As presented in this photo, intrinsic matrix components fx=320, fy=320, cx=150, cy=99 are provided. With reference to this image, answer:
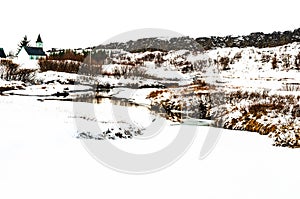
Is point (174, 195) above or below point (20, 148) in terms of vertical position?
below

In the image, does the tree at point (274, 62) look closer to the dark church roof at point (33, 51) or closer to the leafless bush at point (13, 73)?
the leafless bush at point (13, 73)

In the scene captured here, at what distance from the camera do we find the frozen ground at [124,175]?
15.7ft

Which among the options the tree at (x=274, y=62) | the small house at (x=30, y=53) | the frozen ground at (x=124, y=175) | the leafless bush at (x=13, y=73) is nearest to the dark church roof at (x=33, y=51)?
the small house at (x=30, y=53)

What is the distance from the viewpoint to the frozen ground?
478 cm

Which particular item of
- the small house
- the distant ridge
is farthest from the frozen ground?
the distant ridge

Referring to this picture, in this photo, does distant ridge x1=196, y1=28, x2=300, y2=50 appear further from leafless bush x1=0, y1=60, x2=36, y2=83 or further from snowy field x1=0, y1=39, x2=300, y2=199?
snowy field x1=0, y1=39, x2=300, y2=199

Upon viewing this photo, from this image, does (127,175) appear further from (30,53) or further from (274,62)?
(30,53)

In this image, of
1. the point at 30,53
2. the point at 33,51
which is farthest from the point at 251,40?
the point at 30,53

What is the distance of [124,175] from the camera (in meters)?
5.61

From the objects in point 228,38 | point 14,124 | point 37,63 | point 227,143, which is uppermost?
point 228,38

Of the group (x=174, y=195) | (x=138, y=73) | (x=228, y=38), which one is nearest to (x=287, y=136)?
(x=174, y=195)

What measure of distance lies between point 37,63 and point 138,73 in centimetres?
1137

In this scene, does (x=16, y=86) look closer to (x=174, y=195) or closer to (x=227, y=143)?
(x=227, y=143)

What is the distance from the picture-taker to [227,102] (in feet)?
51.9
